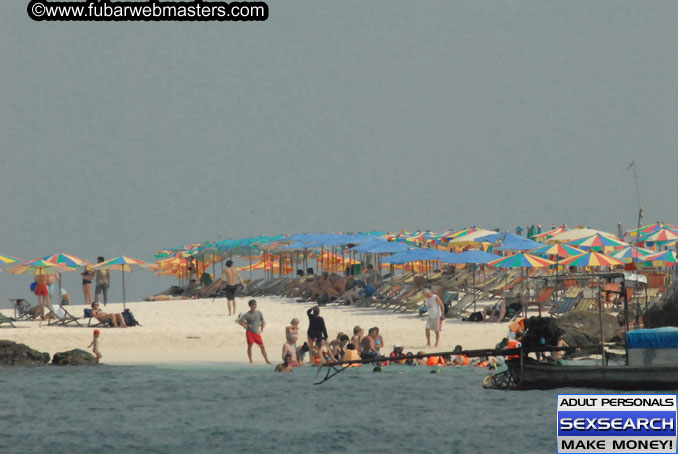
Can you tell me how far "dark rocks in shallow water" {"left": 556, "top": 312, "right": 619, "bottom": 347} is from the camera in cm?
2347

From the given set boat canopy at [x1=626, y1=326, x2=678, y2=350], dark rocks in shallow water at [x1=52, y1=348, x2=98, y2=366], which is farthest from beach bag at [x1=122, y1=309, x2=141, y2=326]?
boat canopy at [x1=626, y1=326, x2=678, y2=350]

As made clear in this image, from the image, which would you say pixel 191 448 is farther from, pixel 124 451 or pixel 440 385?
pixel 440 385

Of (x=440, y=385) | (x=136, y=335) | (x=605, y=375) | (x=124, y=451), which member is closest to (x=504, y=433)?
(x=605, y=375)

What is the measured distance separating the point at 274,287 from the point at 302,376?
17652mm

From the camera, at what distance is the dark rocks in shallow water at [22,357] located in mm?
24141

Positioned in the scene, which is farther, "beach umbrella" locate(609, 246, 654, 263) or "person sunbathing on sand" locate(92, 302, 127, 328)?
"beach umbrella" locate(609, 246, 654, 263)

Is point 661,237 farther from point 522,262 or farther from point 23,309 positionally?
point 23,309

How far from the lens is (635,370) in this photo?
18.6 meters

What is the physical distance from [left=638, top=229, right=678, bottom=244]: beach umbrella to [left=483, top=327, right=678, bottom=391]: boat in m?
17.3

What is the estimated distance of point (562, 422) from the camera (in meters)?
15.9

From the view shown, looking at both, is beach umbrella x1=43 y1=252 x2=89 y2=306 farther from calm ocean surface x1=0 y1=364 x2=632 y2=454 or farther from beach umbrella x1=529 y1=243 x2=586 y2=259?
beach umbrella x1=529 y1=243 x2=586 y2=259

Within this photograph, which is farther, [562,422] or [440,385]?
[440,385]

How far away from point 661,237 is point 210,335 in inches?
593

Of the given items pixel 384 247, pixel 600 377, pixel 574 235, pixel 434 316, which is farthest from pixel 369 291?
pixel 600 377
